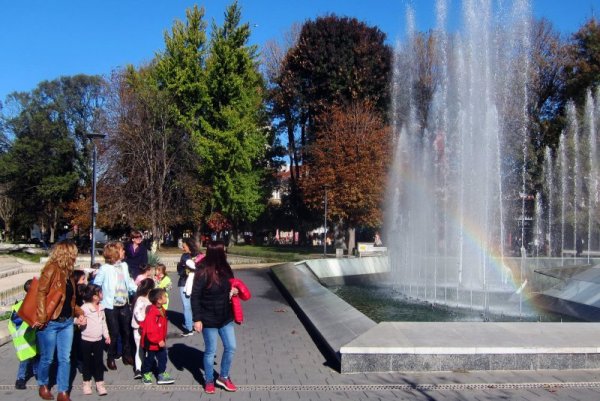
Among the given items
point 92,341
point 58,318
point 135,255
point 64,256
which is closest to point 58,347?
point 58,318

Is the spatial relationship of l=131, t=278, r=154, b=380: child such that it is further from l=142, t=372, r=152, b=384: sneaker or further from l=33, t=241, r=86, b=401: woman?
l=33, t=241, r=86, b=401: woman

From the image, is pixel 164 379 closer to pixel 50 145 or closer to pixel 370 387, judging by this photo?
pixel 370 387

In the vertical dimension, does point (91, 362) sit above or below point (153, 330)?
below

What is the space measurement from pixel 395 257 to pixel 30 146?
33.6m

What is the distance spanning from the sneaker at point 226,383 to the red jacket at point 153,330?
2.71ft

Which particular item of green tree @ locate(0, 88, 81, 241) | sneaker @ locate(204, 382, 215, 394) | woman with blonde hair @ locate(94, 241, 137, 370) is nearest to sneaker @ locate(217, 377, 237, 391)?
sneaker @ locate(204, 382, 215, 394)

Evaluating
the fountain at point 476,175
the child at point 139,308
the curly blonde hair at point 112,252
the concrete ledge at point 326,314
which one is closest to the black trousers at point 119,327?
the child at point 139,308

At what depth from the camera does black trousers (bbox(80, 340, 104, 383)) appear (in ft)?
22.1

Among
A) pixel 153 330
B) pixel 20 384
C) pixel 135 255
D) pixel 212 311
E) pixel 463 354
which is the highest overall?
pixel 135 255

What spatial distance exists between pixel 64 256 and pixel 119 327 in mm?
2258

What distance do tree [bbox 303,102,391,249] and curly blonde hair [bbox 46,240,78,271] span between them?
113 feet

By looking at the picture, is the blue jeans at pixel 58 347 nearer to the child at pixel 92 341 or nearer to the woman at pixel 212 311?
the child at pixel 92 341

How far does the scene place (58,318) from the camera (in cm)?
636

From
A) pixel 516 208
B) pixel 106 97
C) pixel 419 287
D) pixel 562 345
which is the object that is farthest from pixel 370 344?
pixel 106 97
